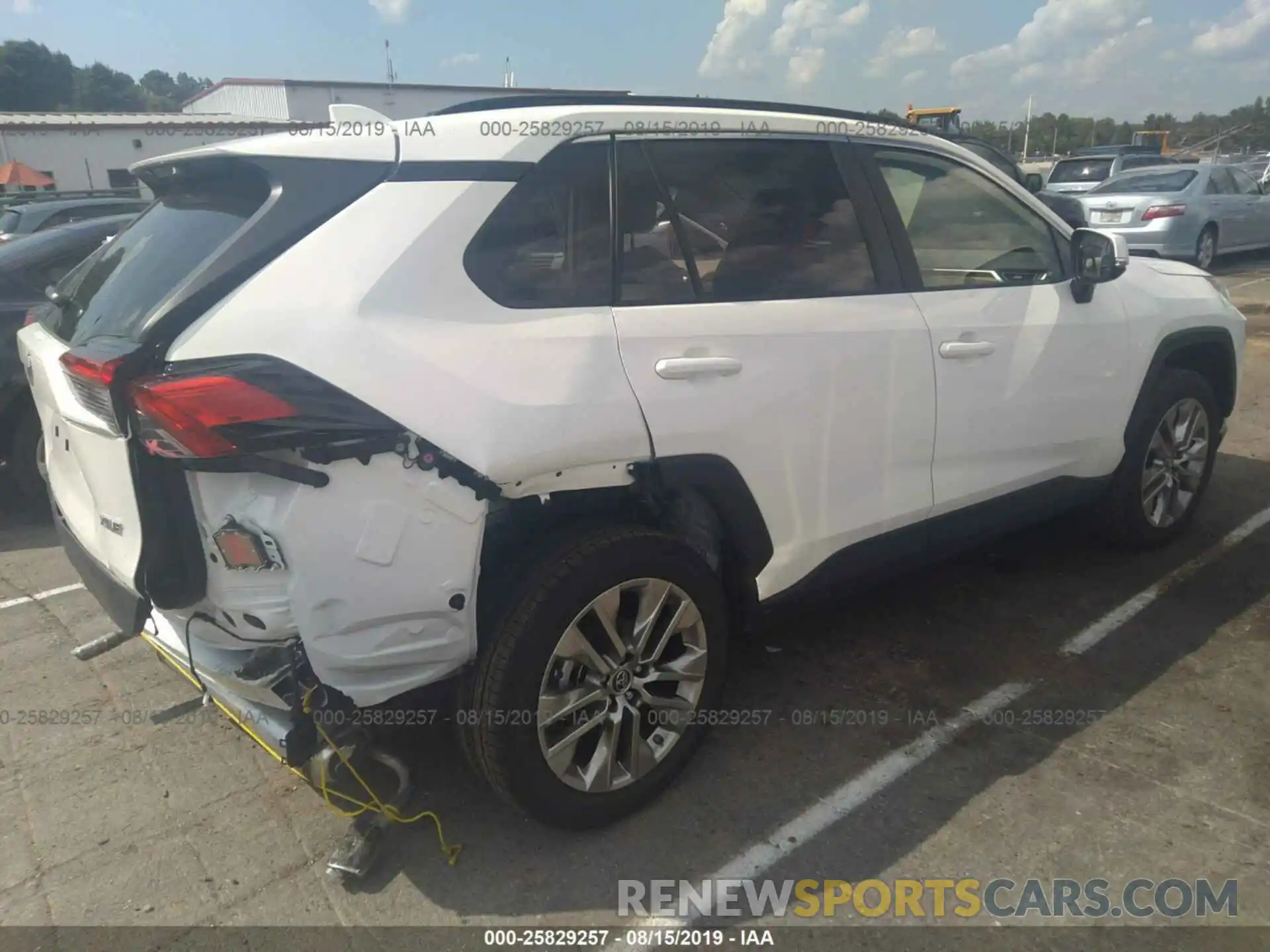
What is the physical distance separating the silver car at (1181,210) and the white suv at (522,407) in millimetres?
11235

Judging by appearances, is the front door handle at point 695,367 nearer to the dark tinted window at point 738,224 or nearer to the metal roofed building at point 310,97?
the dark tinted window at point 738,224

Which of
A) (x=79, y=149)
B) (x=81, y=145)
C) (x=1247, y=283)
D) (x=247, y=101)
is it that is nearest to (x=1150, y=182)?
(x=1247, y=283)

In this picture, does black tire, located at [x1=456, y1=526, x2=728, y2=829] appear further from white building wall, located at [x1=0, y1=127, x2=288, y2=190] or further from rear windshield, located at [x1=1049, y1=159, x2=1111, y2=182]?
white building wall, located at [x1=0, y1=127, x2=288, y2=190]

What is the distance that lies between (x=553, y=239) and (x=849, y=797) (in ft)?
6.12

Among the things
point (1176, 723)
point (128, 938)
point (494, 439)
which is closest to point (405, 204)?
point (494, 439)

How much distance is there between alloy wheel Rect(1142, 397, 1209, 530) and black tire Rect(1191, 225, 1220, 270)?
35.0 feet

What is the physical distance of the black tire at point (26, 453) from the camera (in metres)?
5.34

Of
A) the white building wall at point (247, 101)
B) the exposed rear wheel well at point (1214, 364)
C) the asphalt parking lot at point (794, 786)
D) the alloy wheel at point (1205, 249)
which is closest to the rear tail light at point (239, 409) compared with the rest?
the asphalt parking lot at point (794, 786)

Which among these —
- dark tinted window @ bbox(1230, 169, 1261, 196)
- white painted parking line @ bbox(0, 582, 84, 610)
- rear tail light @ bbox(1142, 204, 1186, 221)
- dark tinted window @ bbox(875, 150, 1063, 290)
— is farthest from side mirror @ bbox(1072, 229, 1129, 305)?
dark tinted window @ bbox(1230, 169, 1261, 196)

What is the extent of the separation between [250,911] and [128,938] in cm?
29

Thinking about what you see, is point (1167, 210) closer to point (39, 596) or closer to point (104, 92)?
point (39, 596)

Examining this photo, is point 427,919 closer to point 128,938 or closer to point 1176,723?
point 128,938

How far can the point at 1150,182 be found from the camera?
13953mm

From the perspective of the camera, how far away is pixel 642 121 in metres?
2.71
